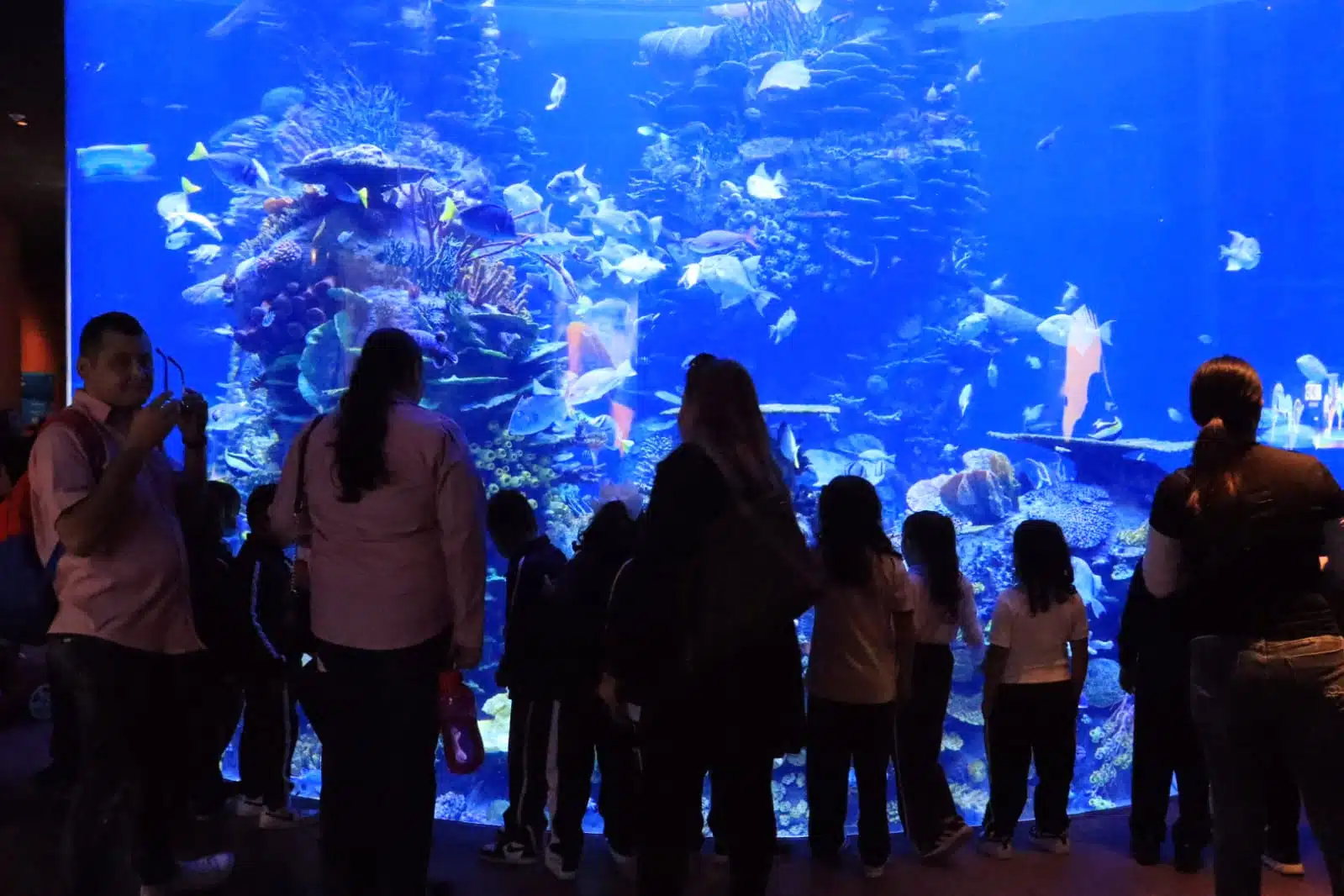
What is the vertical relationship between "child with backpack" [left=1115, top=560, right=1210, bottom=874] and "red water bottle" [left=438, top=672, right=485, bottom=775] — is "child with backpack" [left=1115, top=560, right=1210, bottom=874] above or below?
below

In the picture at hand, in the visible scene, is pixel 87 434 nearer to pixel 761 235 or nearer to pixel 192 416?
pixel 192 416

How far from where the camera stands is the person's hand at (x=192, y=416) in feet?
8.32

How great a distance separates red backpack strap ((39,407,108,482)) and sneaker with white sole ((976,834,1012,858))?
353 centimetres

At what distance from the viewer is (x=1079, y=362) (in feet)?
37.3

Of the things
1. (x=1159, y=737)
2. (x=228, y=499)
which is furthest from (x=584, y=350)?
(x=1159, y=737)

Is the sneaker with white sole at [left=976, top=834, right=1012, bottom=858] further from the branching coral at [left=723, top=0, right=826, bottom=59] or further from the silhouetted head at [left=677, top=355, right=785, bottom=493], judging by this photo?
the branching coral at [left=723, top=0, right=826, bottom=59]

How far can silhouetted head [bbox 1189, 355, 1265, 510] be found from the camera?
2.38 m

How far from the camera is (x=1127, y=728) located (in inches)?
379

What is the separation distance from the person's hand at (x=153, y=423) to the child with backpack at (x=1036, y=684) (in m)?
3.17

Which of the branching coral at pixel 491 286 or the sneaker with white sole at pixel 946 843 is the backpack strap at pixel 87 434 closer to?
the sneaker with white sole at pixel 946 843

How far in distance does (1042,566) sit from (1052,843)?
1171 millimetres

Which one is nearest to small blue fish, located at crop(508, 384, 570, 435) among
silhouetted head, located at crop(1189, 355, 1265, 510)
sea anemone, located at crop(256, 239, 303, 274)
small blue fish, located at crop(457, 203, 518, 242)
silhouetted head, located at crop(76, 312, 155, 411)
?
small blue fish, located at crop(457, 203, 518, 242)

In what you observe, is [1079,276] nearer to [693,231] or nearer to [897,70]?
[897,70]

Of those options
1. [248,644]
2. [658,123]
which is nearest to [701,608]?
[248,644]
